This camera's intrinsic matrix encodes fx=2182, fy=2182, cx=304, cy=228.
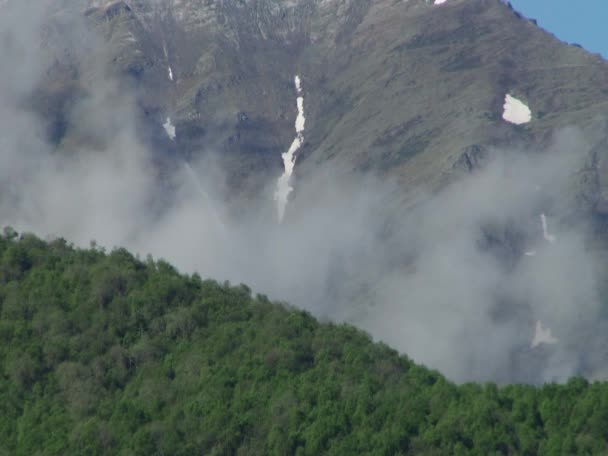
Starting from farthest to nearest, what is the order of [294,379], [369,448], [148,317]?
1. [148,317]
2. [294,379]
3. [369,448]

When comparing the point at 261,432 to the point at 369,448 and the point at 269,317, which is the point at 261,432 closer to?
the point at 369,448

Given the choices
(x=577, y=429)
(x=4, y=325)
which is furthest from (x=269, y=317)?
(x=577, y=429)

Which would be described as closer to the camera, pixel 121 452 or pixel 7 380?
pixel 121 452

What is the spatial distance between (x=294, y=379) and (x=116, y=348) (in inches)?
416

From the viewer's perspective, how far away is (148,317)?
114562 millimetres

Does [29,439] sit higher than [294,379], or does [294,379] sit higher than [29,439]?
[294,379]

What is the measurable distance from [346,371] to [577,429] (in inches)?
531

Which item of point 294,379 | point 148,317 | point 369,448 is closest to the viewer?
point 369,448

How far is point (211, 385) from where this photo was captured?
10488 cm

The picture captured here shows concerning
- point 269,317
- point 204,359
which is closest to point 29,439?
point 204,359

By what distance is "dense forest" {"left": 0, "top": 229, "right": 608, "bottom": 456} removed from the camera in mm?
98062

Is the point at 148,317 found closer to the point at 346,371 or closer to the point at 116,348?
the point at 116,348

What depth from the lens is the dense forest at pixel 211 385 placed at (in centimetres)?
9806

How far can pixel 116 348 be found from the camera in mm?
111250
